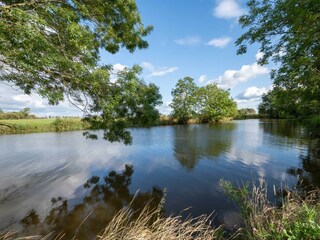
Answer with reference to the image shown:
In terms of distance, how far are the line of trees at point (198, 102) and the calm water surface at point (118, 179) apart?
98.0 feet

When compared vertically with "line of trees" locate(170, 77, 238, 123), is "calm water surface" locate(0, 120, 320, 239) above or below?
below

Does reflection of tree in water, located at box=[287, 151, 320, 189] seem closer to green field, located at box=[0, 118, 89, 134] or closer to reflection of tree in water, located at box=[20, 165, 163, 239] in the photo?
reflection of tree in water, located at box=[20, 165, 163, 239]

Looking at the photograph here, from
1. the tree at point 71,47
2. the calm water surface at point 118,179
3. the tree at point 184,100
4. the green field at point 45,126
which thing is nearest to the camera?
the tree at point 71,47

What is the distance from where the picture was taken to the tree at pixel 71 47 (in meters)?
3.51

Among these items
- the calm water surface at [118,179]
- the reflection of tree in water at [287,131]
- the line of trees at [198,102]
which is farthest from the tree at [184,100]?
the calm water surface at [118,179]

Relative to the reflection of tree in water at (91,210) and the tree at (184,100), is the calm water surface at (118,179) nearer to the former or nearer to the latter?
the reflection of tree in water at (91,210)

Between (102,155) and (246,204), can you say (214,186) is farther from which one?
(102,155)

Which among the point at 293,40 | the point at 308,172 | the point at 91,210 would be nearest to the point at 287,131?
the point at 308,172

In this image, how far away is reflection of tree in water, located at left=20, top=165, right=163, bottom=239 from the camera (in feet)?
17.2

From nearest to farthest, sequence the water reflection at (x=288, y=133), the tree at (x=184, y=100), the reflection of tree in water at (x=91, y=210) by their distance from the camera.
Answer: the reflection of tree in water at (x=91, y=210) < the water reflection at (x=288, y=133) < the tree at (x=184, y=100)

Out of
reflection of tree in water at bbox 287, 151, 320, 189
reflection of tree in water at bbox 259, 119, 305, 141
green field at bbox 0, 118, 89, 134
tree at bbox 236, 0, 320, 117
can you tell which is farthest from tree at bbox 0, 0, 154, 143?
green field at bbox 0, 118, 89, 134

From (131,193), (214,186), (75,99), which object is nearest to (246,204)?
(214,186)

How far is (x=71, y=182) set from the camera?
8.88 metres

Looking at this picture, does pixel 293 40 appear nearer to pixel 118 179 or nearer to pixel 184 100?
pixel 118 179
